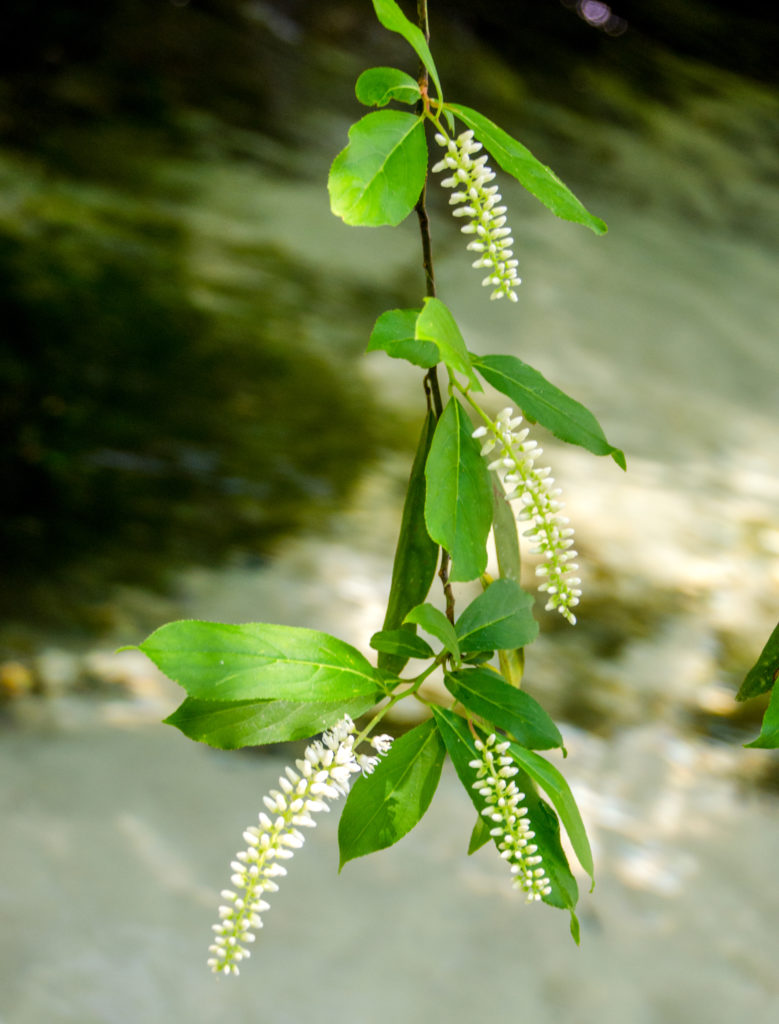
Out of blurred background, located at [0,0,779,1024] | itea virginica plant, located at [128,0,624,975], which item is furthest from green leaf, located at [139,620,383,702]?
blurred background, located at [0,0,779,1024]

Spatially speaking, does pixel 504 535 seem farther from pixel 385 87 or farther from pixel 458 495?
pixel 385 87

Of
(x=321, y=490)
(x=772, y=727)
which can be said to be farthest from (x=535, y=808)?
(x=321, y=490)

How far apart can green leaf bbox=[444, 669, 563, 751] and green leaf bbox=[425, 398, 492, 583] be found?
0.22 feet

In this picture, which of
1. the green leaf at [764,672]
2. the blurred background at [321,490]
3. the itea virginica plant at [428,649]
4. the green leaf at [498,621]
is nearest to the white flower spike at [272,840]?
the itea virginica plant at [428,649]

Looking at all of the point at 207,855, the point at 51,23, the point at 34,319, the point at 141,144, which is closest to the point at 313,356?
the point at 34,319

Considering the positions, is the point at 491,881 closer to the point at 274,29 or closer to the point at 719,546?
the point at 719,546

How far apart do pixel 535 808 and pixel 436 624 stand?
4.3 inches

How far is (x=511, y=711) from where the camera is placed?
506mm

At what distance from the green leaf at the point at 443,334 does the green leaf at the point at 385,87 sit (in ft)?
0.40

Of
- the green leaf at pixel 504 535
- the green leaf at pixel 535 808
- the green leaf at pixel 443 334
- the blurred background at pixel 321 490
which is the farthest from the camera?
the blurred background at pixel 321 490

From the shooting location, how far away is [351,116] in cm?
545

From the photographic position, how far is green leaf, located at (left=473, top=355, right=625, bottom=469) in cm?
52

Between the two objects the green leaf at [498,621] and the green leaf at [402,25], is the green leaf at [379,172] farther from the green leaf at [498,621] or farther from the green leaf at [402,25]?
the green leaf at [498,621]

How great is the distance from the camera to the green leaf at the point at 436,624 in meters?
0.49
